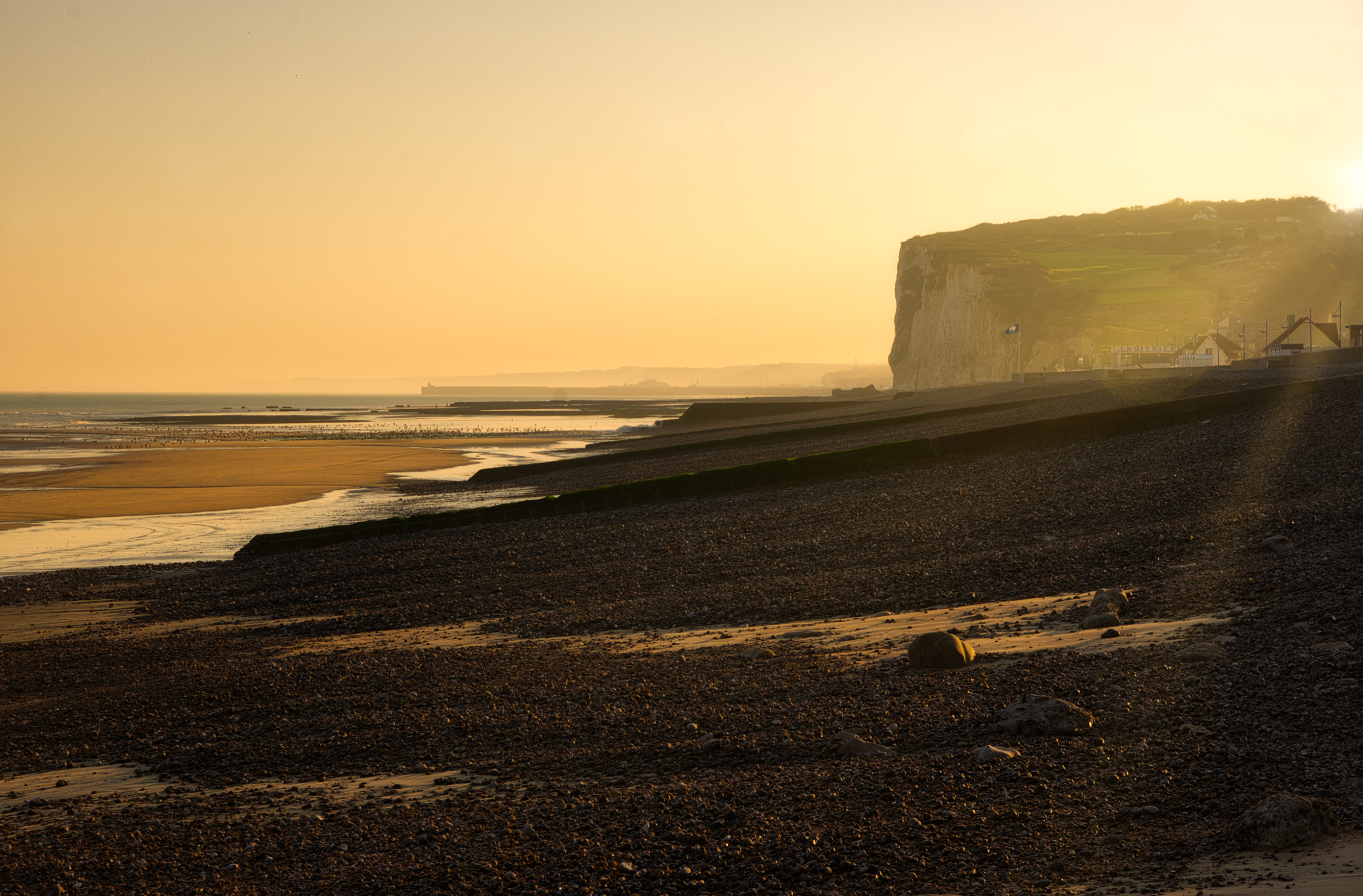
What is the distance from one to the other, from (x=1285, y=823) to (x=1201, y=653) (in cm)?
321

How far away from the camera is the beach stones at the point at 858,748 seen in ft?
23.0

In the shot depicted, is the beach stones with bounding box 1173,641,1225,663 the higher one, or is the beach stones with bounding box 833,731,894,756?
the beach stones with bounding box 1173,641,1225,663

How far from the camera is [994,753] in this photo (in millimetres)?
6602

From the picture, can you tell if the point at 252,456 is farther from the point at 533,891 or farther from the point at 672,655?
the point at 533,891

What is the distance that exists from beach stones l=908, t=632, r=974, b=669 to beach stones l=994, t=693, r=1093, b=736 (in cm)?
163

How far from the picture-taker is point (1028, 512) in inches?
656

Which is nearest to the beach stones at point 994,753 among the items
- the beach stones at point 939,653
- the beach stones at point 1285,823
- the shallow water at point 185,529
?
the beach stones at point 1285,823

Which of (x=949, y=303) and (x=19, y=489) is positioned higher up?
(x=949, y=303)

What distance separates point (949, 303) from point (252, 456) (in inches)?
4364

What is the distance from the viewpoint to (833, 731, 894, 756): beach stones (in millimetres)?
7023

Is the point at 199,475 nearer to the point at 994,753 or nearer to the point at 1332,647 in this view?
the point at 994,753

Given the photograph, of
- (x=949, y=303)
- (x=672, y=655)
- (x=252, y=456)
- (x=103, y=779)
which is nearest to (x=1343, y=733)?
(x=672, y=655)

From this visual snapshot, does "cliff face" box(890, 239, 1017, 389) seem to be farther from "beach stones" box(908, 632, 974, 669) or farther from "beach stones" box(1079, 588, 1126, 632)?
"beach stones" box(908, 632, 974, 669)

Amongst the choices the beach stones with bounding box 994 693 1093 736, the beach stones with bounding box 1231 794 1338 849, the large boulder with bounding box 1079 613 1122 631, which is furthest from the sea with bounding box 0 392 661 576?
the beach stones with bounding box 1231 794 1338 849
